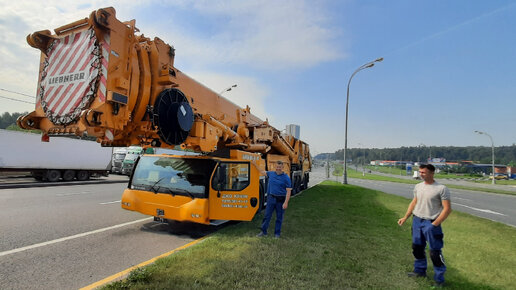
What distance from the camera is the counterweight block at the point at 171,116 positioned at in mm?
4832

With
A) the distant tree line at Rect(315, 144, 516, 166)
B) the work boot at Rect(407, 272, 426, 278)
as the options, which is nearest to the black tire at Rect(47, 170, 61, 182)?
the work boot at Rect(407, 272, 426, 278)

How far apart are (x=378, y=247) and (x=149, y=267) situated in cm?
407

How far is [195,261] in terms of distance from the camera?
3.83 meters

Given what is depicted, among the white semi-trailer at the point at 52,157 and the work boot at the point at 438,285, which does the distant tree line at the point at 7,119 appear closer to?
the white semi-trailer at the point at 52,157

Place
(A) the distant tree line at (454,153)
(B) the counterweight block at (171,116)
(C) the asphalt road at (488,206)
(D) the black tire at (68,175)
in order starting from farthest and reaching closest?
1. (A) the distant tree line at (454,153)
2. (D) the black tire at (68,175)
3. (C) the asphalt road at (488,206)
4. (B) the counterweight block at (171,116)

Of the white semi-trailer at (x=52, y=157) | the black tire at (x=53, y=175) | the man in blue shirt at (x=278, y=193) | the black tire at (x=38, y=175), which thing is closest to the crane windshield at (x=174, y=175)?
the man in blue shirt at (x=278, y=193)

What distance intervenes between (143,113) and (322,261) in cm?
390

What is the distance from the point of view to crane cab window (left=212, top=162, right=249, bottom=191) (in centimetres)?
566

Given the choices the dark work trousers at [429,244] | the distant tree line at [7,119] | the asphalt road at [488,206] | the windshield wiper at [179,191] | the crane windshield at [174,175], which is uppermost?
the distant tree line at [7,119]

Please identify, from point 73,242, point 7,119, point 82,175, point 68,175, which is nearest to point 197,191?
point 73,242

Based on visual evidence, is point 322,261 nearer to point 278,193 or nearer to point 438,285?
point 438,285

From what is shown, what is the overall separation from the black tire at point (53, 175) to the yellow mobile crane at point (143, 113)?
13.7 metres

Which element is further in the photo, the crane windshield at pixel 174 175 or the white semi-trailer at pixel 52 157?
the white semi-trailer at pixel 52 157

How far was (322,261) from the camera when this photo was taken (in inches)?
163
